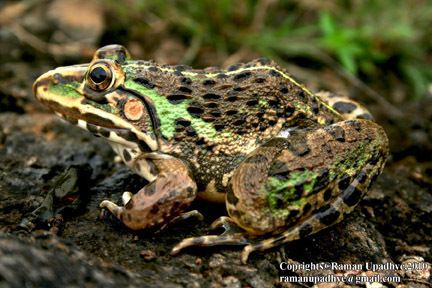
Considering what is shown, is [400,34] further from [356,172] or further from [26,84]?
[26,84]

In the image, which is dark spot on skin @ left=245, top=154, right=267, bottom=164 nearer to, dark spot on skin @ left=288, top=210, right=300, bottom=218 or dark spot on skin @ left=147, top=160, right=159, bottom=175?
dark spot on skin @ left=288, top=210, right=300, bottom=218

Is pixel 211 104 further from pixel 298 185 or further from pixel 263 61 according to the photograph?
pixel 298 185

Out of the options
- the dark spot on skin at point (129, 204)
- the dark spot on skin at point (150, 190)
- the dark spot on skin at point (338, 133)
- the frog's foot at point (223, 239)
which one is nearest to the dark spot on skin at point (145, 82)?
the dark spot on skin at point (150, 190)

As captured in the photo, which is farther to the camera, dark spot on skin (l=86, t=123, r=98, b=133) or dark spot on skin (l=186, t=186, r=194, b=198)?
dark spot on skin (l=86, t=123, r=98, b=133)

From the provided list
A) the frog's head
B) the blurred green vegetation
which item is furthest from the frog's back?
the blurred green vegetation

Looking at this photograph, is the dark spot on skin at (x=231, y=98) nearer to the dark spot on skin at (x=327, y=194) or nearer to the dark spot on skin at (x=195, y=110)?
the dark spot on skin at (x=195, y=110)
